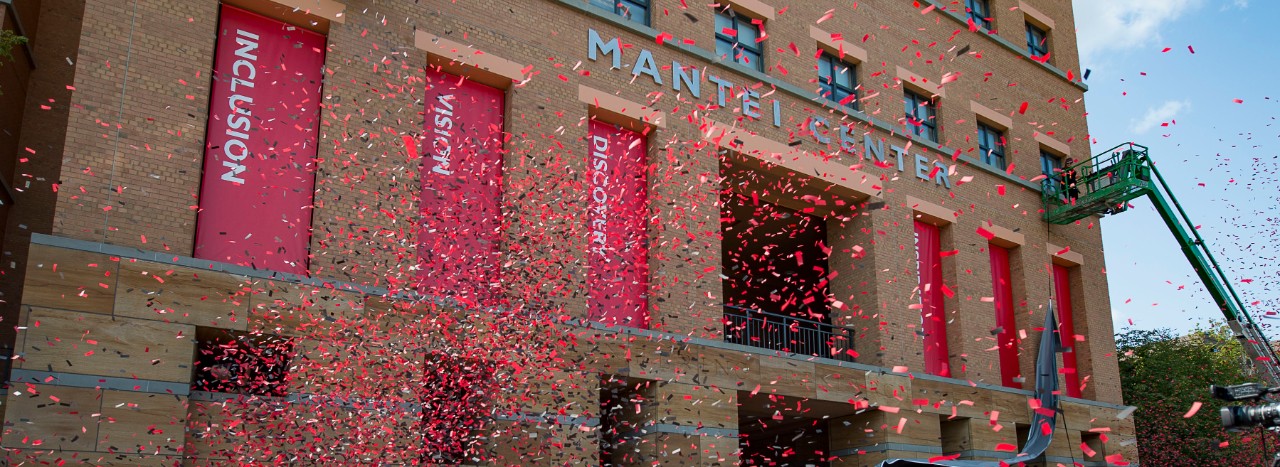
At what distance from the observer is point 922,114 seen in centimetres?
2288

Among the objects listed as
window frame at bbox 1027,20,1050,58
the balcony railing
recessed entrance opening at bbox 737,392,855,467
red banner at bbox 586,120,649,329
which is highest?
window frame at bbox 1027,20,1050,58

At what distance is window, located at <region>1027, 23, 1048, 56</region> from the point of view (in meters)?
26.8

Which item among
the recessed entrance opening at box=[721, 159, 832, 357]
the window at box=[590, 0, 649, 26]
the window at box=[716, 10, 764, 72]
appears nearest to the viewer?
the window at box=[590, 0, 649, 26]

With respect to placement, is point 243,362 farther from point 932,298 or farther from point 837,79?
point 932,298

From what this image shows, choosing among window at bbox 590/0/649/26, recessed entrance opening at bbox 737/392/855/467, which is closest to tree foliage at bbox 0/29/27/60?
window at bbox 590/0/649/26

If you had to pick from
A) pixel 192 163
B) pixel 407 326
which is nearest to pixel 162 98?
pixel 192 163

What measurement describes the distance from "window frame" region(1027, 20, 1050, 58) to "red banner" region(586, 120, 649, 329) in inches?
539

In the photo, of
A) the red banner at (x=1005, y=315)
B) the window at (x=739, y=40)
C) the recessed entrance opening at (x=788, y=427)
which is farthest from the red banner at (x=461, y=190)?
the red banner at (x=1005, y=315)

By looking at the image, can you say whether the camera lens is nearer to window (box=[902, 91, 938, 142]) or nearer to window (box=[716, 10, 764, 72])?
window (box=[716, 10, 764, 72])

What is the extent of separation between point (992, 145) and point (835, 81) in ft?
17.1

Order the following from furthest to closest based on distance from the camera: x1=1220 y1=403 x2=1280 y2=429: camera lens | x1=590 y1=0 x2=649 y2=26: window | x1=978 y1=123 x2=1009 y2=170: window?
x1=978 y1=123 x2=1009 y2=170: window < x1=590 y1=0 x2=649 y2=26: window < x1=1220 y1=403 x2=1280 y2=429: camera lens

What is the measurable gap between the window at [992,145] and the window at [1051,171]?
1110mm

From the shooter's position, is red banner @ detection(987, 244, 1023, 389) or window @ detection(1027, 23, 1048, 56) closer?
red banner @ detection(987, 244, 1023, 389)

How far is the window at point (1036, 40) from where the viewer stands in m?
26.8
